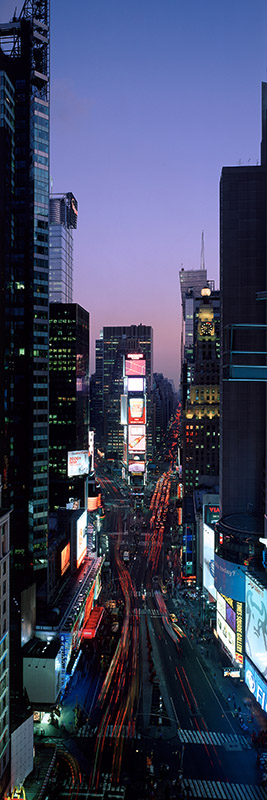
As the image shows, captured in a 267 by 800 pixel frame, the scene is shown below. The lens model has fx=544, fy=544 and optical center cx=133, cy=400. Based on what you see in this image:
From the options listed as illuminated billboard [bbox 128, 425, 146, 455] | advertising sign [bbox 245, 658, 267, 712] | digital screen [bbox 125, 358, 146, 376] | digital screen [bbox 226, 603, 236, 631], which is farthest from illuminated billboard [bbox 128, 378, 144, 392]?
advertising sign [bbox 245, 658, 267, 712]

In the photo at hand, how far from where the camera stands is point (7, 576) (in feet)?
109

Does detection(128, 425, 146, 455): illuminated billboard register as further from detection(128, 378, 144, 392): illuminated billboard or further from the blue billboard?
the blue billboard

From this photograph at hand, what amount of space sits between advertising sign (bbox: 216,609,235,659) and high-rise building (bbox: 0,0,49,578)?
19.9 m

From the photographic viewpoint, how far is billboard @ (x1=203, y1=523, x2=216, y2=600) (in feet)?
217

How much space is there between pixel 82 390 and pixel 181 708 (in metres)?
79.3

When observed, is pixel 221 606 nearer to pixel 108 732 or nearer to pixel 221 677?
pixel 221 677

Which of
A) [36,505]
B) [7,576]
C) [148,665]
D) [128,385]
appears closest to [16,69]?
[36,505]

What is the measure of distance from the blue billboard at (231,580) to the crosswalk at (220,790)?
590 inches

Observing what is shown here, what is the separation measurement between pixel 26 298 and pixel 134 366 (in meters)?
97.1

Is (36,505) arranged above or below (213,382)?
below

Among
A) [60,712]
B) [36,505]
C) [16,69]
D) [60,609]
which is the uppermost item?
[16,69]

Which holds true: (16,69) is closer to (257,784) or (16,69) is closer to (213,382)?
(257,784)

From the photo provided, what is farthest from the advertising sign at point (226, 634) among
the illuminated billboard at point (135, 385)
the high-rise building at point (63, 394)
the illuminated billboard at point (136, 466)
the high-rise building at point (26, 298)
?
the illuminated billboard at point (135, 385)

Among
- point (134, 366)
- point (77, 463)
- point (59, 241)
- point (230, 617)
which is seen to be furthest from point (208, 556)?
point (59, 241)
